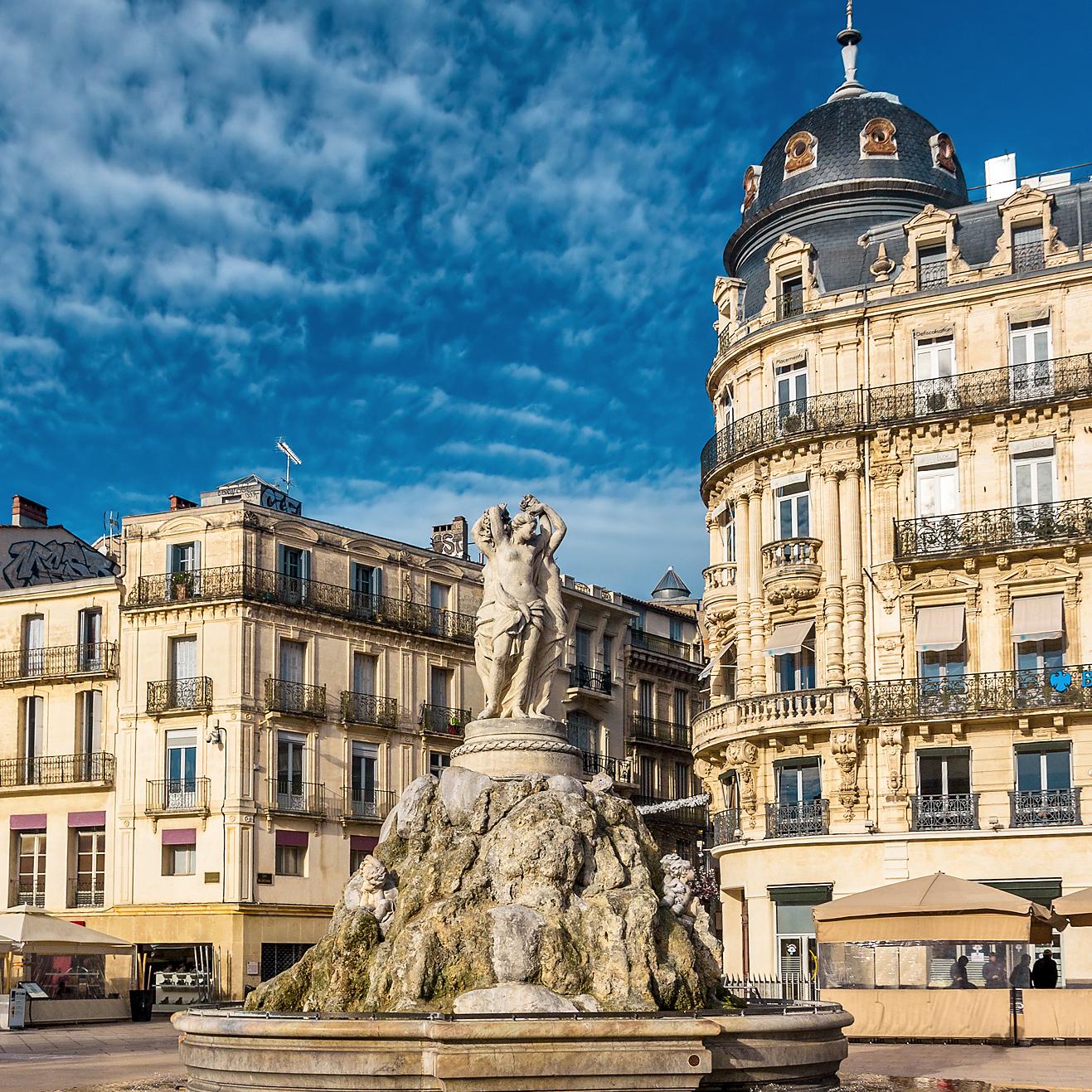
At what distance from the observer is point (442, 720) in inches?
2095

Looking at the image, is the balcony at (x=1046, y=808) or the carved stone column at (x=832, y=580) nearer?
the balcony at (x=1046, y=808)

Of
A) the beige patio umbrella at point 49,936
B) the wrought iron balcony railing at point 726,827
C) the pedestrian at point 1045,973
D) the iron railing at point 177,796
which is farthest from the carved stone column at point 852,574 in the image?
the beige patio umbrella at point 49,936

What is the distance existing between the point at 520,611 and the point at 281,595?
2911cm

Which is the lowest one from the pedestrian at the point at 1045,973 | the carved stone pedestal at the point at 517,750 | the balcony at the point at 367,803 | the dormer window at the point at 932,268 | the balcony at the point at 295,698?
the pedestrian at the point at 1045,973

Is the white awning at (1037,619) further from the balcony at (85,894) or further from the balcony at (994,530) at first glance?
the balcony at (85,894)

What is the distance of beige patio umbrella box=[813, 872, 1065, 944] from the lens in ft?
89.1

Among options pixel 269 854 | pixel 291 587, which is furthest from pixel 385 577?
pixel 269 854

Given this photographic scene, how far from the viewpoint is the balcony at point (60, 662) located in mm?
48781

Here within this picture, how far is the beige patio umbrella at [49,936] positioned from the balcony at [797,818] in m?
16.6

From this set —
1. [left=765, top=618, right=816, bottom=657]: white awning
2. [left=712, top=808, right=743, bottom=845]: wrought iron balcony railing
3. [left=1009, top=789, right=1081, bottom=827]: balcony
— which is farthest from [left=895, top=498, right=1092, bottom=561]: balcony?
[left=712, top=808, right=743, bottom=845]: wrought iron balcony railing

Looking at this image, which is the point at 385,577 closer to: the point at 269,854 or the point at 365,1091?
the point at 269,854

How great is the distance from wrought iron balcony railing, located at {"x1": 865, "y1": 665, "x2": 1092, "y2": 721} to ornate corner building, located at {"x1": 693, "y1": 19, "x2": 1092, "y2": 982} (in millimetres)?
60

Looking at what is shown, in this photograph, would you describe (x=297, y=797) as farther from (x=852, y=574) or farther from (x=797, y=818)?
(x=852, y=574)

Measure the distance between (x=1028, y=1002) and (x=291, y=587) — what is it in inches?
1090
